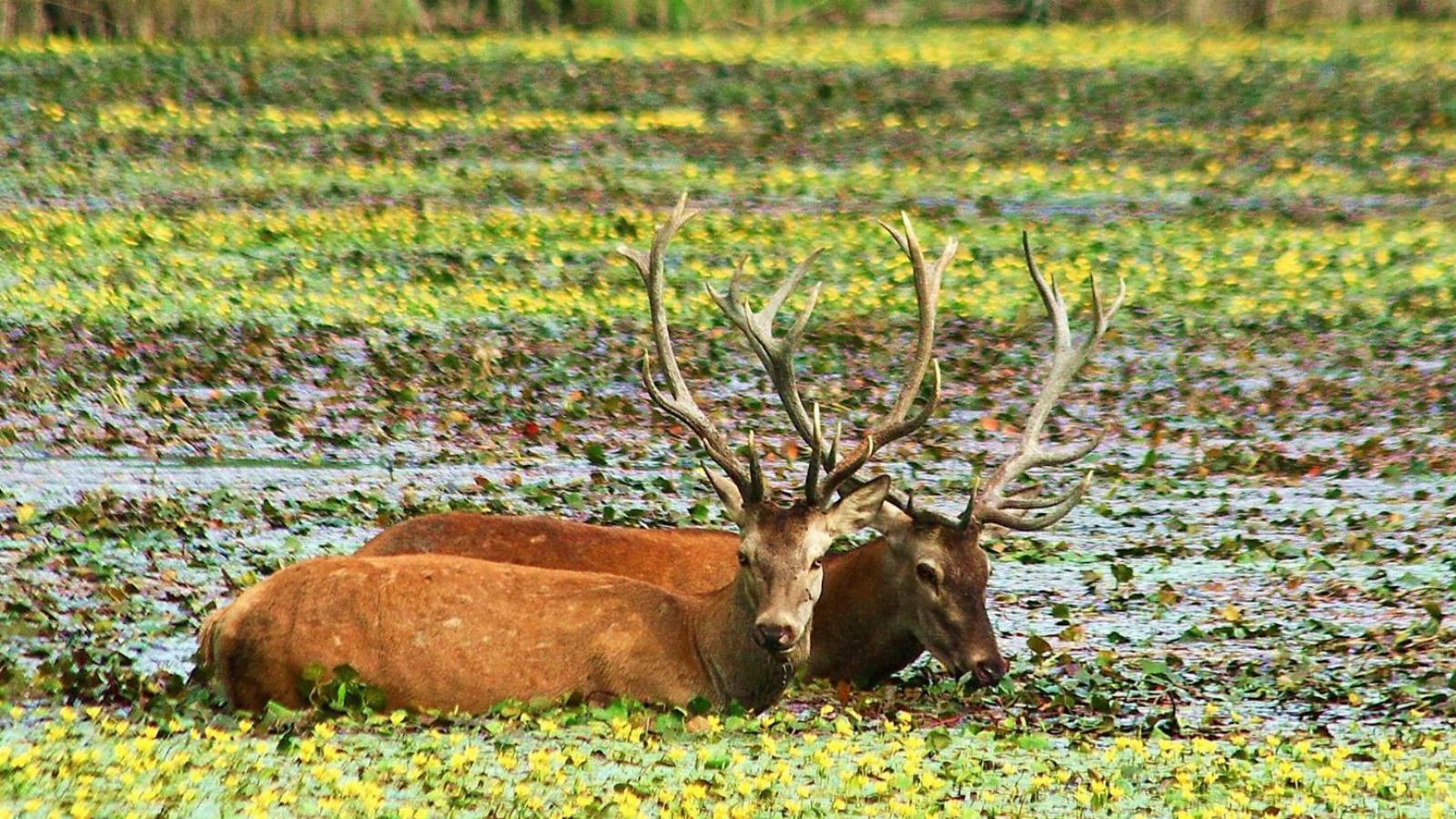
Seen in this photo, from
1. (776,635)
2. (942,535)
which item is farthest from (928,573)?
(776,635)

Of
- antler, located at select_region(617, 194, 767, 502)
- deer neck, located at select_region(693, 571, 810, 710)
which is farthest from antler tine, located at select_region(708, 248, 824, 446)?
deer neck, located at select_region(693, 571, 810, 710)

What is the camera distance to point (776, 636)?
915 centimetres

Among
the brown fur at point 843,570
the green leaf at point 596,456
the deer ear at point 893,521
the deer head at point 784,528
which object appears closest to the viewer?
the deer head at point 784,528

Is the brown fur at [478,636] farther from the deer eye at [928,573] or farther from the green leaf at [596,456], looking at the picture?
the green leaf at [596,456]

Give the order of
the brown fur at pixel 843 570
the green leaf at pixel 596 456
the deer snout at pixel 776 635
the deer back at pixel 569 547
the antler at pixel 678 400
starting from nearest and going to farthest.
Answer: the deer snout at pixel 776 635
the antler at pixel 678 400
the brown fur at pixel 843 570
the deer back at pixel 569 547
the green leaf at pixel 596 456

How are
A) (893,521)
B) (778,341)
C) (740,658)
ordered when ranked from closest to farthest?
(740,658), (893,521), (778,341)

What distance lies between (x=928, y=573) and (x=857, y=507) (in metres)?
0.55

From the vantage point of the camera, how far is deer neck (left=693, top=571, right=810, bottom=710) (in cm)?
955

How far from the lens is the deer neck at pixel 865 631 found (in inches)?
410

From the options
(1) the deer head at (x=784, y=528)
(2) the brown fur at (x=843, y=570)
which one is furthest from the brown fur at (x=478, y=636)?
(2) the brown fur at (x=843, y=570)

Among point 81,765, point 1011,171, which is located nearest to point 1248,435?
point 81,765

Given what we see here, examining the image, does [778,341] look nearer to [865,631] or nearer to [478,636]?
[865,631]

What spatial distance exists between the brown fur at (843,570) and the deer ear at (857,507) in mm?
472

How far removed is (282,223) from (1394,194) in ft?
37.5
